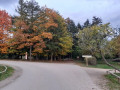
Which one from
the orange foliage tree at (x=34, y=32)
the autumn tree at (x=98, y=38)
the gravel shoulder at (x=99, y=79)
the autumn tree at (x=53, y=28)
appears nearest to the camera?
the gravel shoulder at (x=99, y=79)

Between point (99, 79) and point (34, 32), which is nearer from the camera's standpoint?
point (99, 79)

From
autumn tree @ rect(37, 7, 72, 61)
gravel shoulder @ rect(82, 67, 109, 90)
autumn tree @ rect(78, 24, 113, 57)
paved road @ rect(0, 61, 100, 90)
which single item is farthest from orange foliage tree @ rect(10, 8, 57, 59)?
paved road @ rect(0, 61, 100, 90)

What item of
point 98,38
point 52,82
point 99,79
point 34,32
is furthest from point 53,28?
point 52,82

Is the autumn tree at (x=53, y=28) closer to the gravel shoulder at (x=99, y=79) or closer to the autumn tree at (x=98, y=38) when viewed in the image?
the autumn tree at (x=98, y=38)

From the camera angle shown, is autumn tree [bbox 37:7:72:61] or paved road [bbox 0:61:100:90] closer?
paved road [bbox 0:61:100:90]

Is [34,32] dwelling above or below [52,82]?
above

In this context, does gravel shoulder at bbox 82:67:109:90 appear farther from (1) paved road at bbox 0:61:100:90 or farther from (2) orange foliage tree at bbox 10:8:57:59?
(2) orange foliage tree at bbox 10:8:57:59

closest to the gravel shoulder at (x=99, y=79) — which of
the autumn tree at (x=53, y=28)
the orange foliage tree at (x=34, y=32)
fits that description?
the orange foliage tree at (x=34, y=32)

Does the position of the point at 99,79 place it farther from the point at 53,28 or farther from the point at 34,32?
the point at 34,32

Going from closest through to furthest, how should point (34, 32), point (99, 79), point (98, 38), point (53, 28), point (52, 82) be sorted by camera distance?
point (52, 82) < point (99, 79) < point (98, 38) < point (53, 28) < point (34, 32)

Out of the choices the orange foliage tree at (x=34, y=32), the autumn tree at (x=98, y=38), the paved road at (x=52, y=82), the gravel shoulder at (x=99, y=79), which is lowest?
the gravel shoulder at (x=99, y=79)

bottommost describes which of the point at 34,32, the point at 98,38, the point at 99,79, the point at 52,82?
the point at 99,79

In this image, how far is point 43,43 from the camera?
23.6 m

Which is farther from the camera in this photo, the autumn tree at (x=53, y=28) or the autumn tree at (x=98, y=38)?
the autumn tree at (x=53, y=28)
